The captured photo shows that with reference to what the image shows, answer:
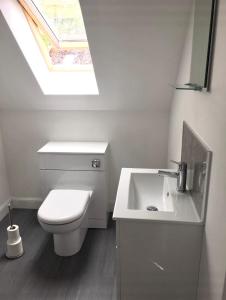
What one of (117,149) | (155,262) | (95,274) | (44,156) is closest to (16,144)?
(44,156)

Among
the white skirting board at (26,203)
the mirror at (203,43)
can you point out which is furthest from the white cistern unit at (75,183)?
the mirror at (203,43)

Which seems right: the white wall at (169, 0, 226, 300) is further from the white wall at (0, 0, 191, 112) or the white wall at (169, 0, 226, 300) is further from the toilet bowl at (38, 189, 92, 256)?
the toilet bowl at (38, 189, 92, 256)

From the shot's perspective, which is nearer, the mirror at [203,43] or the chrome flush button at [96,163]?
the mirror at [203,43]

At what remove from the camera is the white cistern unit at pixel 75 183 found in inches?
85.6

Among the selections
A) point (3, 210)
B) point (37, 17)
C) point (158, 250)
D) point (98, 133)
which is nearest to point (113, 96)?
point (98, 133)

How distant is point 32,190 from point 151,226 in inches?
74.7

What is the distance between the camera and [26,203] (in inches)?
116

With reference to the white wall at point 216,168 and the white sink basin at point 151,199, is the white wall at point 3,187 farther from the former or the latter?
the white wall at point 216,168

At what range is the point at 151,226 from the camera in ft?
4.44

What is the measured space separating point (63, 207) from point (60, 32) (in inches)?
57.2

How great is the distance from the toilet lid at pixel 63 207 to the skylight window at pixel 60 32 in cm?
117

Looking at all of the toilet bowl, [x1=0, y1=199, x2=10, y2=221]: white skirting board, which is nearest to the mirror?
the toilet bowl

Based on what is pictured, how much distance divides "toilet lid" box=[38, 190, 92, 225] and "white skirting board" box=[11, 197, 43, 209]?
0.71m

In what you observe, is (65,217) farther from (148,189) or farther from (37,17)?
(37,17)
